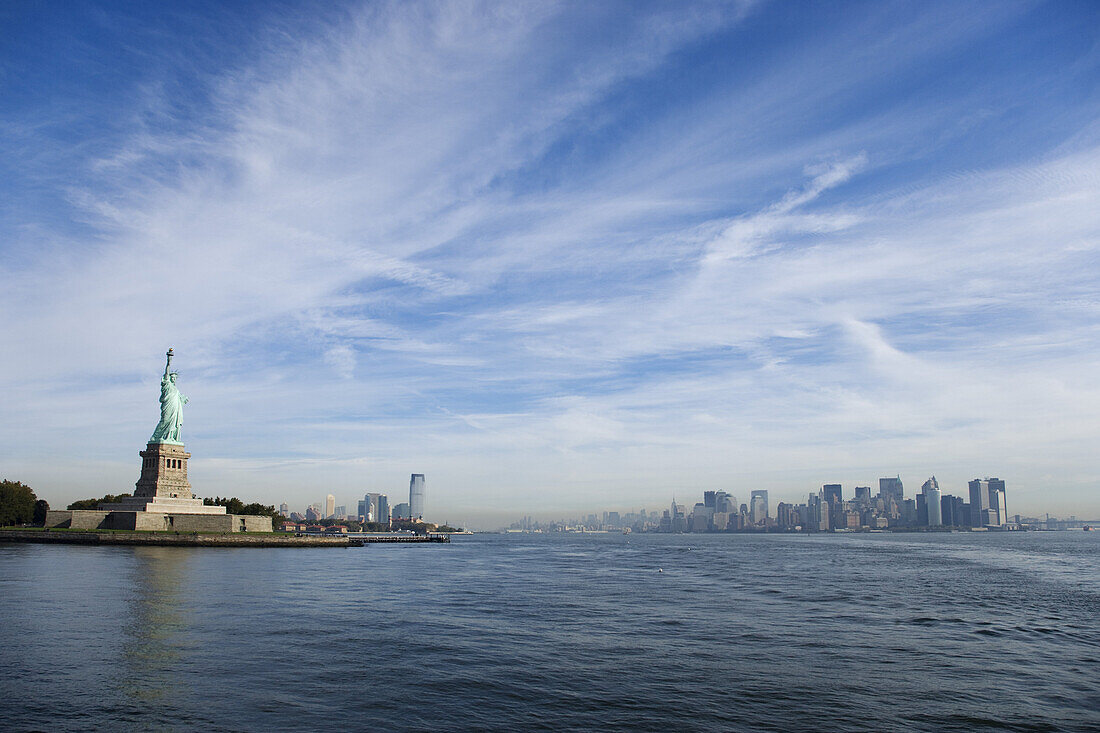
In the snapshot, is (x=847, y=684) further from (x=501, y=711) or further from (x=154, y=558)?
(x=154, y=558)

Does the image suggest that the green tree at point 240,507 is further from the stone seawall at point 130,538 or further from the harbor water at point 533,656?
the harbor water at point 533,656

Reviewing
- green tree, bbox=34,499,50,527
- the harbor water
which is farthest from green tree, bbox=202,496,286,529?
the harbor water

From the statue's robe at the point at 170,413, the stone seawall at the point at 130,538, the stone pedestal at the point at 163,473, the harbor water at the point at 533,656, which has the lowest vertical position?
the stone seawall at the point at 130,538

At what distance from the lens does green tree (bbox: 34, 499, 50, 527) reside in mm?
113631

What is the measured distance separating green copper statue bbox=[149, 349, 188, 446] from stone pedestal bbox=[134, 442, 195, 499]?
1.19 meters

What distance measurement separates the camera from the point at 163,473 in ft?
318

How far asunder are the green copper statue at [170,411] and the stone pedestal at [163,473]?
1.19 m

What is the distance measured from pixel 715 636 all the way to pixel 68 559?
5633 cm

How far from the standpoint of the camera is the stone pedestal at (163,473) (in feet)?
316

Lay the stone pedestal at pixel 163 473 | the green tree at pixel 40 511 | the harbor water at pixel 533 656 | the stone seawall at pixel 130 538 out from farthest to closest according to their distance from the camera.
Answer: the green tree at pixel 40 511 → the stone pedestal at pixel 163 473 → the stone seawall at pixel 130 538 → the harbor water at pixel 533 656

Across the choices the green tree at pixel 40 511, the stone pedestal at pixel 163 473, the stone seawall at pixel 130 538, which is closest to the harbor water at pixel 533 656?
the stone seawall at pixel 130 538

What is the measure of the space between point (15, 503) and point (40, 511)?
54.8 feet

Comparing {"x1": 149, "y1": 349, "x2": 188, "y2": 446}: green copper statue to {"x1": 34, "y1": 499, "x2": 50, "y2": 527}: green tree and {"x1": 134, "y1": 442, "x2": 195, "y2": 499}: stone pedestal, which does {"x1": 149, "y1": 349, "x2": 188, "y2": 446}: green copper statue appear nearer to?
{"x1": 134, "y1": 442, "x2": 195, "y2": 499}: stone pedestal

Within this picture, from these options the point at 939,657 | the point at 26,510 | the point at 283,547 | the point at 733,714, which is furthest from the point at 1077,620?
the point at 26,510
